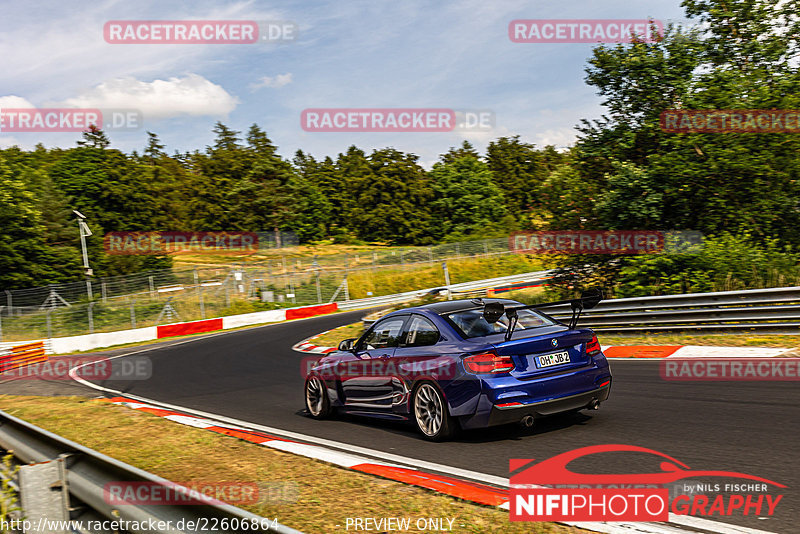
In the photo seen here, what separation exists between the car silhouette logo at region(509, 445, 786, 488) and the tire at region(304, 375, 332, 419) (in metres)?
3.78

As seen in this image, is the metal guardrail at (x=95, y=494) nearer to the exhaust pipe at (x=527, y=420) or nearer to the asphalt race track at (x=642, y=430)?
the asphalt race track at (x=642, y=430)

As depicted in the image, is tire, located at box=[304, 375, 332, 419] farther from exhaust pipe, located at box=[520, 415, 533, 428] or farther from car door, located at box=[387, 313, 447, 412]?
exhaust pipe, located at box=[520, 415, 533, 428]

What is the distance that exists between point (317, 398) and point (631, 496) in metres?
5.48

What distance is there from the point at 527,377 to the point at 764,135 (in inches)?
540

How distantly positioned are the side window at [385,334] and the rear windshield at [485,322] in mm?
830

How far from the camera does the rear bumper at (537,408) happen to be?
666 cm

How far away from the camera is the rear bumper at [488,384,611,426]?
666 centimetres

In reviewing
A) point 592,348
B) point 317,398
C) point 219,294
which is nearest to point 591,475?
point 592,348

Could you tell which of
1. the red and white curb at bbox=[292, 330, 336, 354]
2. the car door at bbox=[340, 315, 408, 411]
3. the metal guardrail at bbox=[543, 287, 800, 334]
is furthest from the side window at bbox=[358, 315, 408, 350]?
the red and white curb at bbox=[292, 330, 336, 354]

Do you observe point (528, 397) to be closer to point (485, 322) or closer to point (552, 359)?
point (552, 359)

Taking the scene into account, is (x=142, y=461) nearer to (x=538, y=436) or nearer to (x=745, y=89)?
(x=538, y=436)

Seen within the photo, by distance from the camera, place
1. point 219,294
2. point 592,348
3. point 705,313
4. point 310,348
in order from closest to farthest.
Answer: point 592,348, point 705,313, point 310,348, point 219,294

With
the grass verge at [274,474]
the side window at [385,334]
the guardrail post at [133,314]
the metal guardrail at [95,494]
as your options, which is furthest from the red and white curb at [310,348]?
the guardrail post at [133,314]

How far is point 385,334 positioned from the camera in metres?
8.37
